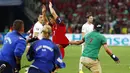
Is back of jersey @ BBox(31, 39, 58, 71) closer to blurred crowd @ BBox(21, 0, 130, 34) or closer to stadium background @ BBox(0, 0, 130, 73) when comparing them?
stadium background @ BBox(0, 0, 130, 73)

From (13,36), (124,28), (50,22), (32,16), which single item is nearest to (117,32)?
(124,28)

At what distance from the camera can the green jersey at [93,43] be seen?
1210 centimetres

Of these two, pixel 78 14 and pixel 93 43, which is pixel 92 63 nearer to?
pixel 93 43

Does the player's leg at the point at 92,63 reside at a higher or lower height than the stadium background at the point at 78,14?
higher

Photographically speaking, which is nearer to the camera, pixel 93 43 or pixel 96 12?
pixel 93 43

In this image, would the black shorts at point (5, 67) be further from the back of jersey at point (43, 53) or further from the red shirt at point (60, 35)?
the red shirt at point (60, 35)

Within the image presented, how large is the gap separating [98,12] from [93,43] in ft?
107

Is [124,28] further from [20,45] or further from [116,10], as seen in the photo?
[20,45]

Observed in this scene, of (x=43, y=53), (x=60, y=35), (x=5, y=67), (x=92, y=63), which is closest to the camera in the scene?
(x=43, y=53)

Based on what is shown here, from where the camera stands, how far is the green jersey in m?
12.1

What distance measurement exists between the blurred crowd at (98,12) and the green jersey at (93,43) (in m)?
28.0

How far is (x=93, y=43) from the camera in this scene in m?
12.2

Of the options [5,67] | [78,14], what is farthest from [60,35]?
[78,14]

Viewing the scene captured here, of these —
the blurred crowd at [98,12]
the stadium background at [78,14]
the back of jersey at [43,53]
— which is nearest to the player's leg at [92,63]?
the back of jersey at [43,53]
